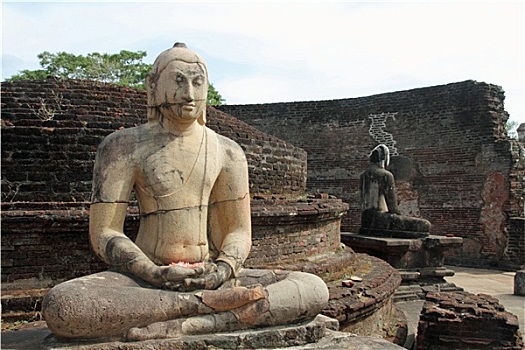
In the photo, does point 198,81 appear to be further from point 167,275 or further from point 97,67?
point 97,67

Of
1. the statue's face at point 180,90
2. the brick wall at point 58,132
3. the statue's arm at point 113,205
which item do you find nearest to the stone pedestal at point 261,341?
the statue's arm at point 113,205

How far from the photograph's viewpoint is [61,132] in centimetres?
582

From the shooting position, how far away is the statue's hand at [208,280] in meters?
2.72

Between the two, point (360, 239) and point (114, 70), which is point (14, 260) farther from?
point (114, 70)

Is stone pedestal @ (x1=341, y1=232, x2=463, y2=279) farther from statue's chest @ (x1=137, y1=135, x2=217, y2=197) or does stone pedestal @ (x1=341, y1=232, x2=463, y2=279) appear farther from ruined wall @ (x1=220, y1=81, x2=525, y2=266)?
statue's chest @ (x1=137, y1=135, x2=217, y2=197)

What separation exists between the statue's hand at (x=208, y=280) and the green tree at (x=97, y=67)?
20.5 metres

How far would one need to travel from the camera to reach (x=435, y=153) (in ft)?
45.8

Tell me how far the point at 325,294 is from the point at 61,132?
4239 millimetres

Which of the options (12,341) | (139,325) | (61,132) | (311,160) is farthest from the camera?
(311,160)

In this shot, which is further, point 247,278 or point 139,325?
point 247,278

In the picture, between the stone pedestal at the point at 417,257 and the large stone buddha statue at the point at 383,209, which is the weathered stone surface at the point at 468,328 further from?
the large stone buddha statue at the point at 383,209

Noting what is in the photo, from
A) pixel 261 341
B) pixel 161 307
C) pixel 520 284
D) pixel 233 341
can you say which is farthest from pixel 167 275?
pixel 520 284

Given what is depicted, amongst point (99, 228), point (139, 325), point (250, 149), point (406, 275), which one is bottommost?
point (406, 275)

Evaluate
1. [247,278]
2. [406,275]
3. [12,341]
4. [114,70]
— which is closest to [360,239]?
[406,275]
